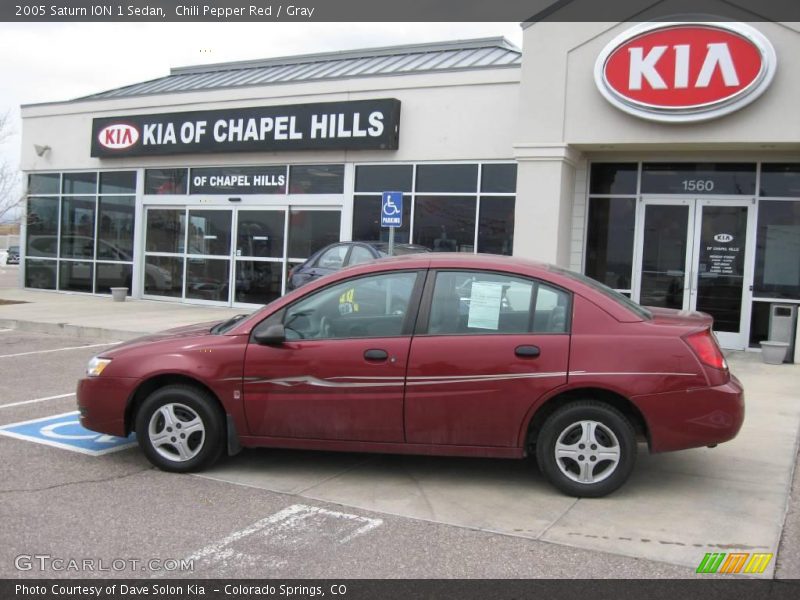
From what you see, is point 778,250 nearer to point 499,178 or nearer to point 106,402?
point 499,178

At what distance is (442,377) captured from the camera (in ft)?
15.7

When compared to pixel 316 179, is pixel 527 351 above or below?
below

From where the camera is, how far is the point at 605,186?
13047 millimetres

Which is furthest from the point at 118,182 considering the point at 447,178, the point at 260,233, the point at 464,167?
the point at 464,167

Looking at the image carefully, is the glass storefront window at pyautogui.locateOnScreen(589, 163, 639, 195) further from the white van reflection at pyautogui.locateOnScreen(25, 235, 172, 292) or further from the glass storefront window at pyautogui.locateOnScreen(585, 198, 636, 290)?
the white van reflection at pyautogui.locateOnScreen(25, 235, 172, 292)

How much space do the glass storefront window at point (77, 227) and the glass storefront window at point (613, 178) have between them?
13168 millimetres

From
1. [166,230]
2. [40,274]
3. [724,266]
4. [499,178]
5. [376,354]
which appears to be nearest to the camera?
[376,354]

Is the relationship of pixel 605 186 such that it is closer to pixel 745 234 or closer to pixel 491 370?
pixel 745 234

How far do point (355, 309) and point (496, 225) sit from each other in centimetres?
933

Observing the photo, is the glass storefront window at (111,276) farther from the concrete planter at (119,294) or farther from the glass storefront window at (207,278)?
the glass storefront window at (207,278)

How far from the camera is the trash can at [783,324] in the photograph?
11.3 meters

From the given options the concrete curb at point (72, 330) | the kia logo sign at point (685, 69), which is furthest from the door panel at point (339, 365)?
the concrete curb at point (72, 330)

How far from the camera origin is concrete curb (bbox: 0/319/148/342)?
1250 cm
